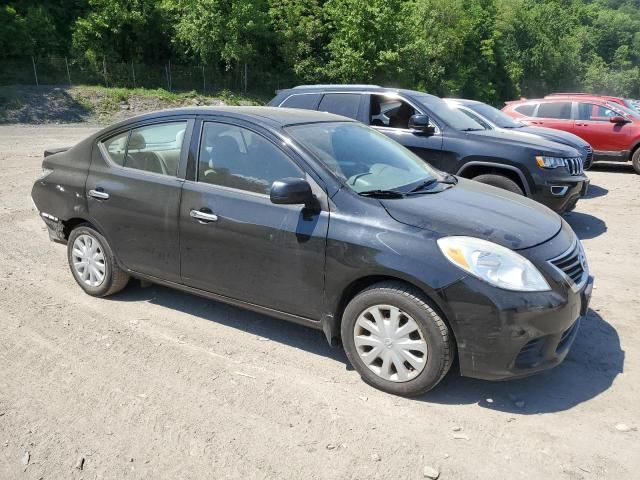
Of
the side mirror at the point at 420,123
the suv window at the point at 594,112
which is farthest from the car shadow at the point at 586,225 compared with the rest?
the suv window at the point at 594,112

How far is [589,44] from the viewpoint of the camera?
86.1 m

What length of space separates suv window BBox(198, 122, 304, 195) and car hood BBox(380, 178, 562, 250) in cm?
80

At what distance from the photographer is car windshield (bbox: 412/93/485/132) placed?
7.75 m

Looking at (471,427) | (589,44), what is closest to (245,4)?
(471,427)

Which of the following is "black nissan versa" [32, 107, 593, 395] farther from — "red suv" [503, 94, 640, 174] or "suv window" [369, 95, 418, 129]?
"red suv" [503, 94, 640, 174]

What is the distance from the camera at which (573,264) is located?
11.5ft

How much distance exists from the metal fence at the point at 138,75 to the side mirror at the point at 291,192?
2940 cm

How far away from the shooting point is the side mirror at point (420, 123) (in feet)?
24.5

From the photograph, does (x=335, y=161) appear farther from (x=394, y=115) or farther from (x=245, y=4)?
(x=245, y=4)

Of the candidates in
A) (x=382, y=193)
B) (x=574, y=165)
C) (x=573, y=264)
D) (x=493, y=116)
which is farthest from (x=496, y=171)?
(x=382, y=193)

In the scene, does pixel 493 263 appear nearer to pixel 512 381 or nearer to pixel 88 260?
pixel 512 381

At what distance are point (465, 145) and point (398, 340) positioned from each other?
15.3ft

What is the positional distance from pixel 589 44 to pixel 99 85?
265 ft

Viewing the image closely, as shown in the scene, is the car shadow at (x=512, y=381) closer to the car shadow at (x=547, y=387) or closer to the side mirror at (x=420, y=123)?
the car shadow at (x=547, y=387)
